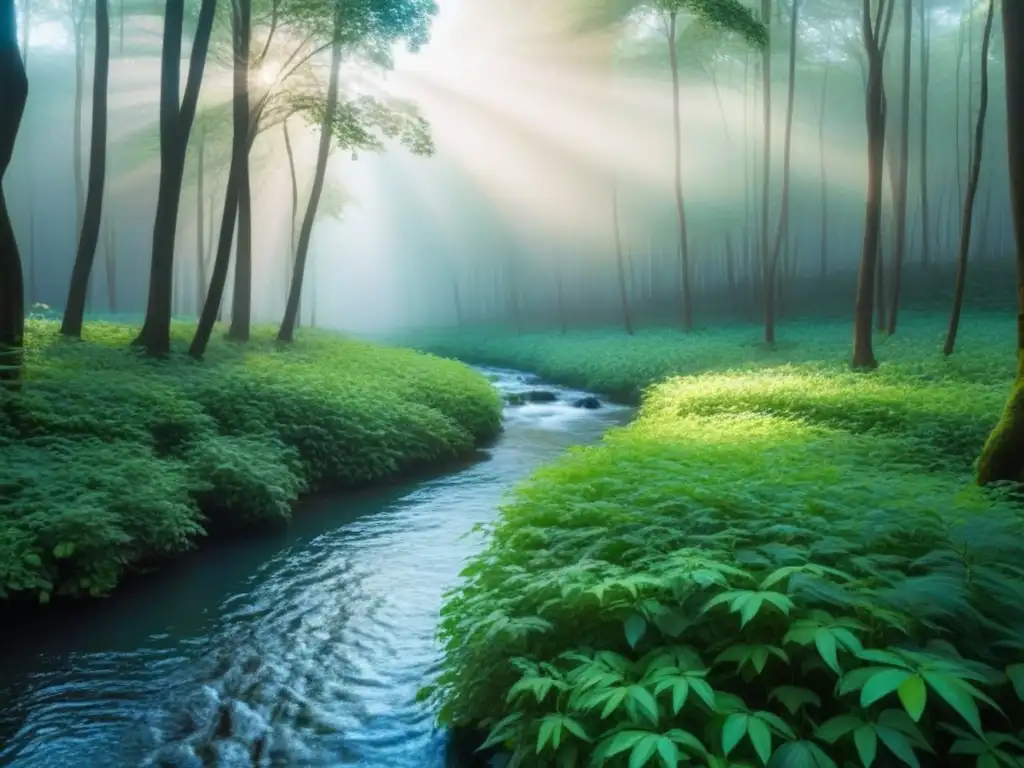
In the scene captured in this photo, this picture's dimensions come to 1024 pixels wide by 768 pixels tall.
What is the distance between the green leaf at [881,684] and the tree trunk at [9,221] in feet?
32.5

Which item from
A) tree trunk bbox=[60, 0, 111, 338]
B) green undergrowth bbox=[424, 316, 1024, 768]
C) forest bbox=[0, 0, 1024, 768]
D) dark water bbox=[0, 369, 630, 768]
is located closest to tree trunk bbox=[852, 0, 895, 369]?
forest bbox=[0, 0, 1024, 768]

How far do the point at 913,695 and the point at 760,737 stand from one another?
556mm

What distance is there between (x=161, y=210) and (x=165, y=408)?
4.76 m

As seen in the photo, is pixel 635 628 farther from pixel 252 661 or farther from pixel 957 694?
pixel 252 661

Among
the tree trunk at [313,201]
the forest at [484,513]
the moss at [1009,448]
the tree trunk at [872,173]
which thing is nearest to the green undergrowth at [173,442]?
the forest at [484,513]

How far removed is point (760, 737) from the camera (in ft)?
8.74

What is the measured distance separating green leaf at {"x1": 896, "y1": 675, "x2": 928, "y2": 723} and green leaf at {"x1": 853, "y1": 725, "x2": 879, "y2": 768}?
19 cm

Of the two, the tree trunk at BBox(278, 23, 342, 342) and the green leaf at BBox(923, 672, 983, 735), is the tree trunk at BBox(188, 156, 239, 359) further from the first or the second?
the green leaf at BBox(923, 672, 983, 735)

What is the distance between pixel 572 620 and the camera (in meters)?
4.04

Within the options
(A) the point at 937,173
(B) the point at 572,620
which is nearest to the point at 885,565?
(B) the point at 572,620

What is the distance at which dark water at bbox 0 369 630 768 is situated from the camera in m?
4.66

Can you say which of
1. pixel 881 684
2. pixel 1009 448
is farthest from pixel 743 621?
pixel 1009 448

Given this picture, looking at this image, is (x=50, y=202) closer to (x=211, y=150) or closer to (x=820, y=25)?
(x=211, y=150)

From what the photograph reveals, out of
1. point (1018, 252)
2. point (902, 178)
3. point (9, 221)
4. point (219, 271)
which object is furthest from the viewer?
point (902, 178)
